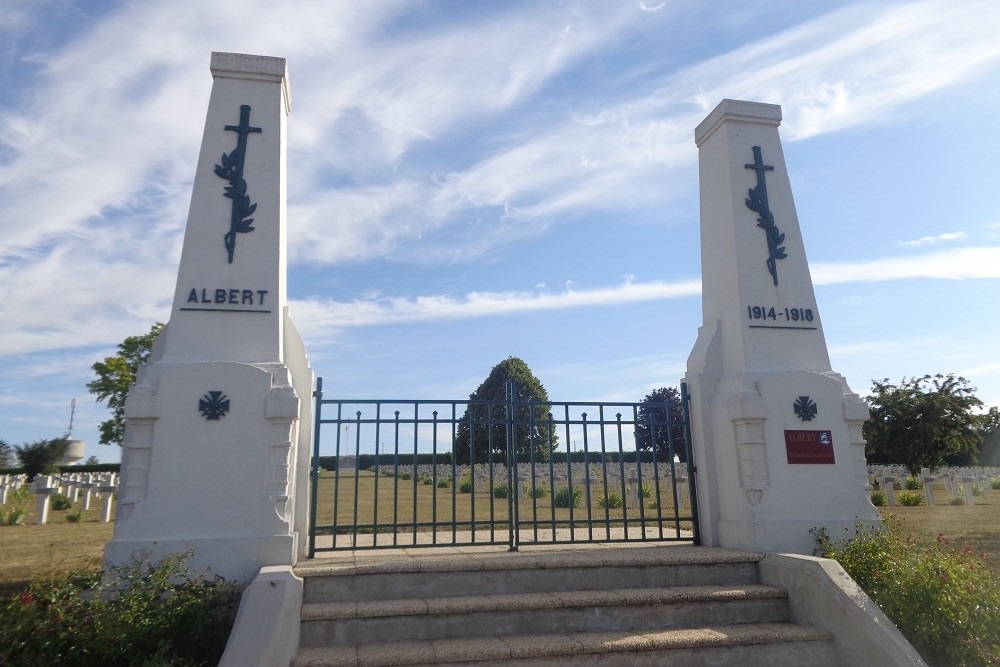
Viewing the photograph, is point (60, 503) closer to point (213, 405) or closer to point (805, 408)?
point (213, 405)

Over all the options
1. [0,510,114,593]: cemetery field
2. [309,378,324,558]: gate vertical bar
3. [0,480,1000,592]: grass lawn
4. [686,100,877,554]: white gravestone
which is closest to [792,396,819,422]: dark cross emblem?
[686,100,877,554]: white gravestone

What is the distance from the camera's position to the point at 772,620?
625 cm

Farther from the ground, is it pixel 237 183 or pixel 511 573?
pixel 237 183

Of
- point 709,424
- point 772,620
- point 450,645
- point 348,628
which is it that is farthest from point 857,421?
point 348,628

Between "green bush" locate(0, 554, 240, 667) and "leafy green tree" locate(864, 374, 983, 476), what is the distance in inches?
1140

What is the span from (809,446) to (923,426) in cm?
2417

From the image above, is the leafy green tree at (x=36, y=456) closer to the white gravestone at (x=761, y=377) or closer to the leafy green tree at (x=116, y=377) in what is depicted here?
the leafy green tree at (x=116, y=377)

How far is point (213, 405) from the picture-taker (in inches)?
255

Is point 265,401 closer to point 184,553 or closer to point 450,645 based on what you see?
point 184,553

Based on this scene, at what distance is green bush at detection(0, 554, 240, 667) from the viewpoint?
4797mm

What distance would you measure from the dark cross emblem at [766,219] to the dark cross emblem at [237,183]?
20.4 feet

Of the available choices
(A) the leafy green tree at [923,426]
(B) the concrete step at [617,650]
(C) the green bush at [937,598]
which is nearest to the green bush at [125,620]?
(B) the concrete step at [617,650]

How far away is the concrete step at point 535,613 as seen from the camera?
5488 mm

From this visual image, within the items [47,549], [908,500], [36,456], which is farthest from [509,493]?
[36,456]
